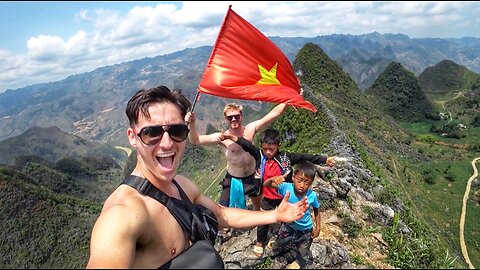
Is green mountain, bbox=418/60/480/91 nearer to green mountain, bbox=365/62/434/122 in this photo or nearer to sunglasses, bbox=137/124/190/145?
green mountain, bbox=365/62/434/122

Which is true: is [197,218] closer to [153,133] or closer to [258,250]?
[153,133]

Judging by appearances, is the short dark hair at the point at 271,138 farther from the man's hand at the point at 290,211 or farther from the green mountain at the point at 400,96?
the green mountain at the point at 400,96

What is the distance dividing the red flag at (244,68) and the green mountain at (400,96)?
108 metres

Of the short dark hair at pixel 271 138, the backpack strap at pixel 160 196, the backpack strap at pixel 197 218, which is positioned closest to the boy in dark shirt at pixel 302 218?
the short dark hair at pixel 271 138

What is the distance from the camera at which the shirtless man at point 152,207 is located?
2.71m

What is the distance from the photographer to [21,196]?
6775 centimetres

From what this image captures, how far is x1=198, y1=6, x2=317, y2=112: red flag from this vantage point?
696 cm

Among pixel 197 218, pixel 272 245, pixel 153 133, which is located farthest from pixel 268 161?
pixel 153 133

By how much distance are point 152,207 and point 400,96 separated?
120 meters

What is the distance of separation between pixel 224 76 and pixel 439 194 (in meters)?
50.3

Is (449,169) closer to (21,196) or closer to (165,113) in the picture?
(165,113)

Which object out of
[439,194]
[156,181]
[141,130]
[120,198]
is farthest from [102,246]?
[439,194]

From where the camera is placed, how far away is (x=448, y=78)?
156875 millimetres

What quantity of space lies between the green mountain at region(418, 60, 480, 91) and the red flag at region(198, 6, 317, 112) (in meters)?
155
